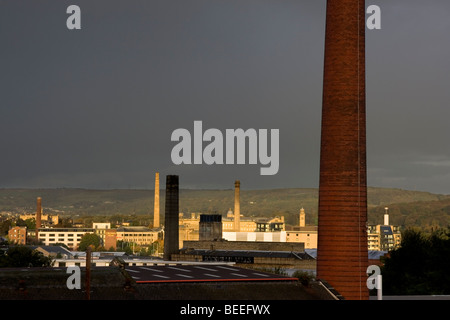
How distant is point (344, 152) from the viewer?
62344 millimetres

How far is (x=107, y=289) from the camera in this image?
51750mm

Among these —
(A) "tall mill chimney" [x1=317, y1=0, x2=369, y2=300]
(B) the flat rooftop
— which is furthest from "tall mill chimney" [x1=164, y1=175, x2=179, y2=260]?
(A) "tall mill chimney" [x1=317, y1=0, x2=369, y2=300]

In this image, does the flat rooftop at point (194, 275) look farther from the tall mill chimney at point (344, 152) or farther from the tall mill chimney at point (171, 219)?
the tall mill chimney at point (171, 219)

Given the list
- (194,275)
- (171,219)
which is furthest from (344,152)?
(171,219)

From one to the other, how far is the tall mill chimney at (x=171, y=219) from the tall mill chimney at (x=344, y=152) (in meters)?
70.7

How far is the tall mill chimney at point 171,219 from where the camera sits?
437 feet

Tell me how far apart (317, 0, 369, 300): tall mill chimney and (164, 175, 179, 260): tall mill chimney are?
232 feet

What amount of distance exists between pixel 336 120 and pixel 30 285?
25.6 m

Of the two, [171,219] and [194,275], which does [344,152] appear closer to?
[194,275]

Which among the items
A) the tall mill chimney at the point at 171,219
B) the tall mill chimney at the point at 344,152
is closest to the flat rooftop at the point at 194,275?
the tall mill chimney at the point at 344,152

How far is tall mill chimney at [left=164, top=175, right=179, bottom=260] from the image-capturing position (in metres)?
133

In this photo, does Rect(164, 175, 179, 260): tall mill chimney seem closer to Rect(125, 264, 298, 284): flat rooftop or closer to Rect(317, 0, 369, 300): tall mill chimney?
Rect(125, 264, 298, 284): flat rooftop
